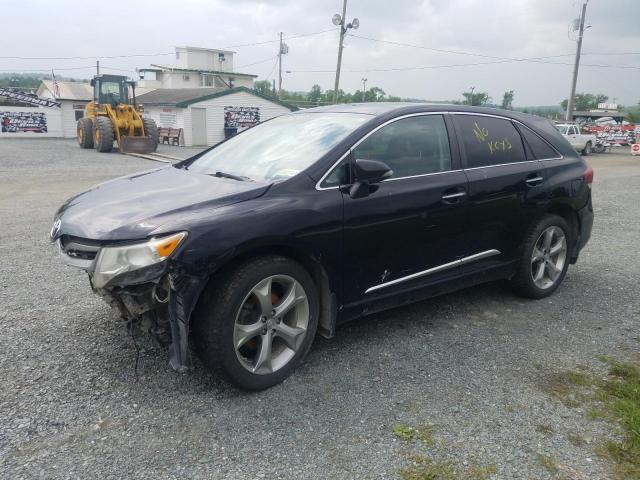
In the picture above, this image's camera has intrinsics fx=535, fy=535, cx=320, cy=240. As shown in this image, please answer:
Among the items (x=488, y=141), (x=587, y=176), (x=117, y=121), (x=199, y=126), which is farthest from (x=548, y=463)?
(x=199, y=126)

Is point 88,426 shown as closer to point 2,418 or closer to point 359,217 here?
point 2,418

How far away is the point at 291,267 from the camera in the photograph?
3137 millimetres

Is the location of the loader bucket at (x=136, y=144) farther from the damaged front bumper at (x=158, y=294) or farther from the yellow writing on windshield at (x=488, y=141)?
the damaged front bumper at (x=158, y=294)

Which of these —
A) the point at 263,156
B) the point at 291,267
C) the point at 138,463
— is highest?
the point at 263,156

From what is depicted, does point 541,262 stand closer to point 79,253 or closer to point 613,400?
point 613,400

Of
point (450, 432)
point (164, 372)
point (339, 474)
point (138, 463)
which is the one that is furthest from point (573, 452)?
point (164, 372)

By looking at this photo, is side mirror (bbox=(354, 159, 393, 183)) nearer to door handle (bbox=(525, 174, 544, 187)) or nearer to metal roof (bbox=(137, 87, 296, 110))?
door handle (bbox=(525, 174, 544, 187))

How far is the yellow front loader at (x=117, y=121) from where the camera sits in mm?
21156

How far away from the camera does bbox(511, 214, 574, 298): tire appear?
179 inches

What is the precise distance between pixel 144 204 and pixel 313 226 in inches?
39.0

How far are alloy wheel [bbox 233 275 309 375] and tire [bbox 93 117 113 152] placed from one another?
20.0 meters

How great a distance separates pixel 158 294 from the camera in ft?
9.37

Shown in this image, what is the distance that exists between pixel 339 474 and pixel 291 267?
1.16 m

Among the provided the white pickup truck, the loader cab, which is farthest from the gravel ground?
the white pickup truck
